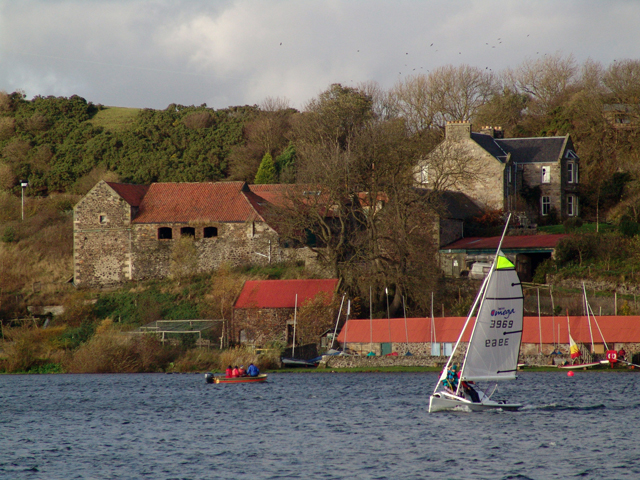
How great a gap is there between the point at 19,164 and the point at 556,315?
230ft

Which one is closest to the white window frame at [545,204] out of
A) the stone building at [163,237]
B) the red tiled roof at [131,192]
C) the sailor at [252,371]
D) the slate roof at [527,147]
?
the slate roof at [527,147]

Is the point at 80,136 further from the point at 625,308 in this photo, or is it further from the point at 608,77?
the point at 625,308

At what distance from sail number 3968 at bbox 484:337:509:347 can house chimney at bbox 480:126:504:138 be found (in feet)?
162

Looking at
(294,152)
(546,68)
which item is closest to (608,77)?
(546,68)

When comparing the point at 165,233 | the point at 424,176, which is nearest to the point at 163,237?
the point at 165,233

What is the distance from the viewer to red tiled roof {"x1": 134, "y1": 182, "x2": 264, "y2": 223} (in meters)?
64.4

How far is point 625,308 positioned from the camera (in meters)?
49.8

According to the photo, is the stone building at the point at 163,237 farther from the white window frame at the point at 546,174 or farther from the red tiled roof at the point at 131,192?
the white window frame at the point at 546,174

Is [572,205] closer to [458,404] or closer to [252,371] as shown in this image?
[252,371]

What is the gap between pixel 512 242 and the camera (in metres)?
61.4

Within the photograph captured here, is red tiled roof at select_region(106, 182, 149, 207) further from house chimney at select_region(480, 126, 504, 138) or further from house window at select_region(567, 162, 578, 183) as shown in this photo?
house window at select_region(567, 162, 578, 183)

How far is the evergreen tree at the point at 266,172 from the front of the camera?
85.4 m

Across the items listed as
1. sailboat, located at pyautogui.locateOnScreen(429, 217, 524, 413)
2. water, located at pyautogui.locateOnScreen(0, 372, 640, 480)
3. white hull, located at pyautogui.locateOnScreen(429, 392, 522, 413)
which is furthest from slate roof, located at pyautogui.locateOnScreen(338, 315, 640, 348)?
sailboat, located at pyautogui.locateOnScreen(429, 217, 524, 413)

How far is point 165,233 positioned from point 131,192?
4679 mm
